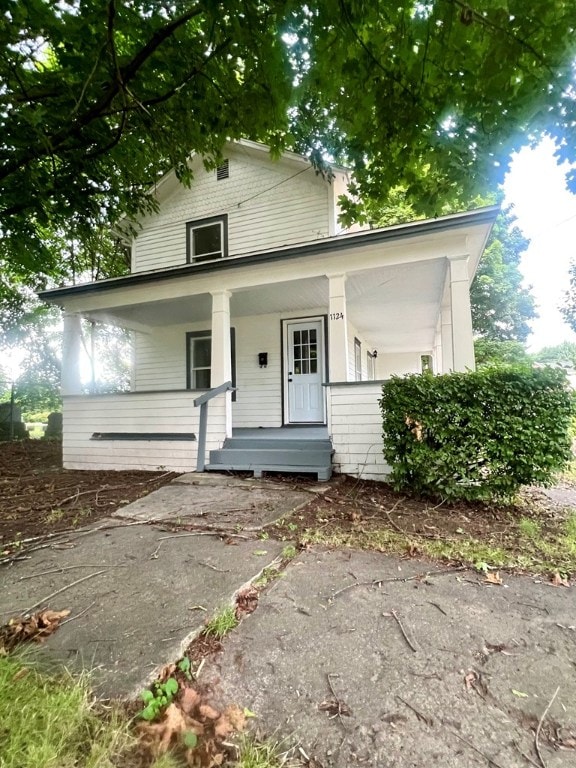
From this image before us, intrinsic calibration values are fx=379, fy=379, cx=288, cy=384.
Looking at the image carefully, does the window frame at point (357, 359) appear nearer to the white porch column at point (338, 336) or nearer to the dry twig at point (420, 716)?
the white porch column at point (338, 336)

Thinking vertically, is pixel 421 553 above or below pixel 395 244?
below

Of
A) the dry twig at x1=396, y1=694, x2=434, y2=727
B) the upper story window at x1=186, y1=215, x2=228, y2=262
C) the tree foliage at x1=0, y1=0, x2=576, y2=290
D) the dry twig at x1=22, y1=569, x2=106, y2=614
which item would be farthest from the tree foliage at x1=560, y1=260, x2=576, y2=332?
the dry twig at x1=22, y1=569, x2=106, y2=614

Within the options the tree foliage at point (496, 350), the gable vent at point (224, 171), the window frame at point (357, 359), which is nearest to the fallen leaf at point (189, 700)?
the window frame at point (357, 359)

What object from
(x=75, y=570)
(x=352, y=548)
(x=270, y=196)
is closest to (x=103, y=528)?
(x=75, y=570)

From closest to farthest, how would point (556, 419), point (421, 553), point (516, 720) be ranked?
1. point (516, 720)
2. point (421, 553)
3. point (556, 419)

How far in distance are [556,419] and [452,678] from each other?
3200mm

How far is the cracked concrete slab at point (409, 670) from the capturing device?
4.11ft

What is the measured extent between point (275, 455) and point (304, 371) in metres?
2.75

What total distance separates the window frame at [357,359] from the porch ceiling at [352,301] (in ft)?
1.47

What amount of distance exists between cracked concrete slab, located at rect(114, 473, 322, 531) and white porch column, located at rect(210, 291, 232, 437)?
1.43 m

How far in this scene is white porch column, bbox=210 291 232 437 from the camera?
635 centimetres

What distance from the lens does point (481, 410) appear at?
402 cm

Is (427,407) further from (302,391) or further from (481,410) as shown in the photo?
(302,391)

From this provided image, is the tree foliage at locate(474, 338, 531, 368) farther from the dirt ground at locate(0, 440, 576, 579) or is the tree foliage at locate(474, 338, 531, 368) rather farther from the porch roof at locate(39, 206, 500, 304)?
the dirt ground at locate(0, 440, 576, 579)
